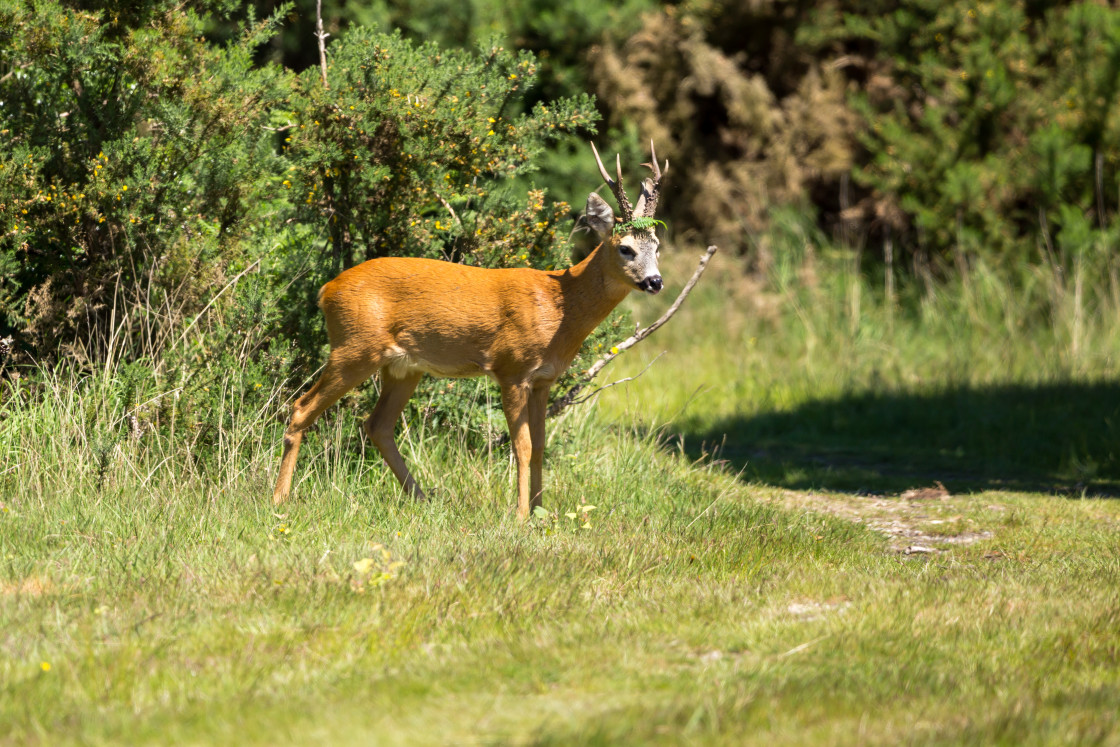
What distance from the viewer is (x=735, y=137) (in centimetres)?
1536

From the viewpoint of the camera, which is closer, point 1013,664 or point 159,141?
point 1013,664

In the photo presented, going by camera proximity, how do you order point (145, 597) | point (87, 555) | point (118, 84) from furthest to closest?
1. point (118, 84)
2. point (87, 555)
3. point (145, 597)

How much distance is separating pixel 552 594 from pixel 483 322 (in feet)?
5.52

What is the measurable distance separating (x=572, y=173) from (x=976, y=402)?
5998 millimetres

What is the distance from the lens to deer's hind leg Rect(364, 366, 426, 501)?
6863mm

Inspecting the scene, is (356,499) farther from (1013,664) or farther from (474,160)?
(1013,664)

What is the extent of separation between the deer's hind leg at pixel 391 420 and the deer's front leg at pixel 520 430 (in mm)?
659

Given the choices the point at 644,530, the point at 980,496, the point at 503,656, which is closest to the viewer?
the point at 503,656

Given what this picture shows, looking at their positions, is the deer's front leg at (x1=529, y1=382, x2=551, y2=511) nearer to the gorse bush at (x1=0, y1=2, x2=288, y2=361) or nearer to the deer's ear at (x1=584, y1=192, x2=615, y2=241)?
the deer's ear at (x1=584, y1=192, x2=615, y2=241)

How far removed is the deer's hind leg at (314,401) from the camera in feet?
21.3

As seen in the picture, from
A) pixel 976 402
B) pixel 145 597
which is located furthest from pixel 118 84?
pixel 976 402

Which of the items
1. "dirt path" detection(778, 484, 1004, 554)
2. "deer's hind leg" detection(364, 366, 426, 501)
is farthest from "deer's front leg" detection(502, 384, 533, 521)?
"dirt path" detection(778, 484, 1004, 554)

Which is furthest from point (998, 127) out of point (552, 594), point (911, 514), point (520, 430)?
point (552, 594)

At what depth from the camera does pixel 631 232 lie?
244 inches
